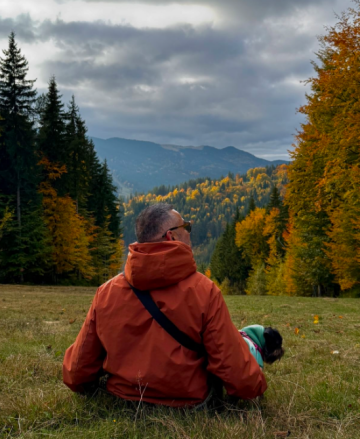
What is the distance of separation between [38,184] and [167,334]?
3178cm

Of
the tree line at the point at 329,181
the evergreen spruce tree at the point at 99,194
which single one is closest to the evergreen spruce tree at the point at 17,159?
the evergreen spruce tree at the point at 99,194

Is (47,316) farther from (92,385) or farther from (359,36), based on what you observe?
(359,36)

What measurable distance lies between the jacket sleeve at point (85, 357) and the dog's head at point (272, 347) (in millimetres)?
1443

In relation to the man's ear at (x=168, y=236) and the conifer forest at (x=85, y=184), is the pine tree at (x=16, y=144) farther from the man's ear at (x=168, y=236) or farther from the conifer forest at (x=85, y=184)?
the man's ear at (x=168, y=236)

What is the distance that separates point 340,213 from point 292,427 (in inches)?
790

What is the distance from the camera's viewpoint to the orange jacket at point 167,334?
98.0 inches

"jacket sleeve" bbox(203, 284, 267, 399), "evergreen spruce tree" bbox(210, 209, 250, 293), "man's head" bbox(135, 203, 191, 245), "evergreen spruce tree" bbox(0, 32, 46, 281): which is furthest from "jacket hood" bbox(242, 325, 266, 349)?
"evergreen spruce tree" bbox(210, 209, 250, 293)

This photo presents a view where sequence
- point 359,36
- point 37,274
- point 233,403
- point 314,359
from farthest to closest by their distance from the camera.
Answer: point 37,274
point 359,36
point 314,359
point 233,403

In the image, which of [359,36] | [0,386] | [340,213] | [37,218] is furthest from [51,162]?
[0,386]

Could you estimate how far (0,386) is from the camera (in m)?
3.39

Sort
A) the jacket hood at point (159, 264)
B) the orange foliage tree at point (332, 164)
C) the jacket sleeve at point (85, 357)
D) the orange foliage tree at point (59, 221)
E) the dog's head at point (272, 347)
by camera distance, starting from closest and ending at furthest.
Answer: the jacket hood at point (159, 264)
the jacket sleeve at point (85, 357)
the dog's head at point (272, 347)
the orange foliage tree at point (332, 164)
the orange foliage tree at point (59, 221)

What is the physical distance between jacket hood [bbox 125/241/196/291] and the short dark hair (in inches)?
5.7

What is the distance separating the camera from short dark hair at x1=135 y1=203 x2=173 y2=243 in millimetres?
2646

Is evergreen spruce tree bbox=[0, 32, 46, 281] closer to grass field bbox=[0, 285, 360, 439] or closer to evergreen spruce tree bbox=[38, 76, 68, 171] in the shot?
evergreen spruce tree bbox=[38, 76, 68, 171]
